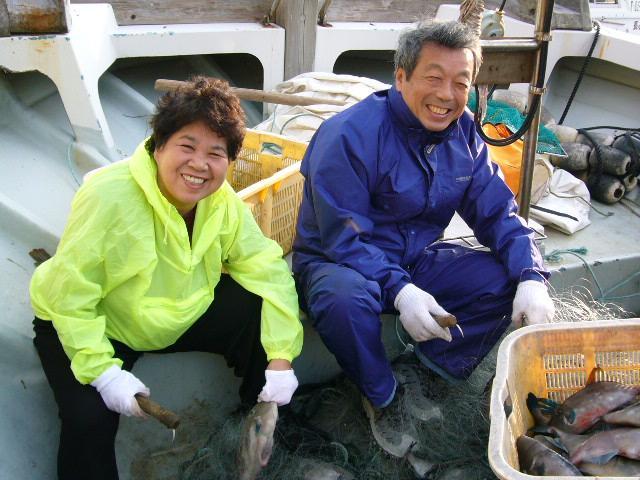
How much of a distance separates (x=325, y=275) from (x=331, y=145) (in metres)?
0.50

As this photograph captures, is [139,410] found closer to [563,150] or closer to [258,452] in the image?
[258,452]

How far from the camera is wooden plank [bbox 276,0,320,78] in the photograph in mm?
5164

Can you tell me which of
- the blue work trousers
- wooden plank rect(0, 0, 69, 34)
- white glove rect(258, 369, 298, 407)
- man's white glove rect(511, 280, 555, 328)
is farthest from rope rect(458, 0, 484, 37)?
wooden plank rect(0, 0, 69, 34)

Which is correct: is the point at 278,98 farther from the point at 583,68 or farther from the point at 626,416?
the point at 626,416

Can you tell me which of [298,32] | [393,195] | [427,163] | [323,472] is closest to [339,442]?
[323,472]

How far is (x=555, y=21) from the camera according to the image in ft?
18.1

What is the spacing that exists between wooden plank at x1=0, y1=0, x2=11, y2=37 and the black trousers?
2124 mm

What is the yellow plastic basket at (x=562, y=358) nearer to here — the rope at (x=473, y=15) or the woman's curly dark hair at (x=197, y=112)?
the woman's curly dark hair at (x=197, y=112)

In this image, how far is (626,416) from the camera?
6.91 feet

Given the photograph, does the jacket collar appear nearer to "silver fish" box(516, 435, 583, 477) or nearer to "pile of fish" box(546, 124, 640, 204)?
"silver fish" box(516, 435, 583, 477)

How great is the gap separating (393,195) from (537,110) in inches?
45.9

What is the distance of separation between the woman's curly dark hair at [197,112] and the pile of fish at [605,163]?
320 centimetres

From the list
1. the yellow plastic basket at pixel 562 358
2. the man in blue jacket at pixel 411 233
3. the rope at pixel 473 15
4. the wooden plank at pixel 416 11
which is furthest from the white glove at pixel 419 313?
the wooden plank at pixel 416 11

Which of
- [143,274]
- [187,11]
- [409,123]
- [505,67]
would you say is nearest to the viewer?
[143,274]
